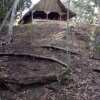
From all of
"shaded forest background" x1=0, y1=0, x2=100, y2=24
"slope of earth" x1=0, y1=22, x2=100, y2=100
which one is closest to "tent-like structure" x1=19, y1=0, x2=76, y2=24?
"shaded forest background" x1=0, y1=0, x2=100, y2=24

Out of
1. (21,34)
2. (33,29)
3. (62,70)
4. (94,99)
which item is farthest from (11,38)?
(94,99)

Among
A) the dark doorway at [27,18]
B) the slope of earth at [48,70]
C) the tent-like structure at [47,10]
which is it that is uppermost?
the tent-like structure at [47,10]

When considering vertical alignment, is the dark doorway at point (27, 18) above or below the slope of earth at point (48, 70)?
above

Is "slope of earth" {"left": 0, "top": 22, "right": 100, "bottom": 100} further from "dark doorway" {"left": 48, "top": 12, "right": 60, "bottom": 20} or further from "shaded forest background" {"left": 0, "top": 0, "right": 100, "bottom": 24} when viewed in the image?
"dark doorway" {"left": 48, "top": 12, "right": 60, "bottom": 20}

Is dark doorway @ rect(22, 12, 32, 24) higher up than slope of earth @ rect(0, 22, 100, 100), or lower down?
higher up

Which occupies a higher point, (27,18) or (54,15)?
(54,15)

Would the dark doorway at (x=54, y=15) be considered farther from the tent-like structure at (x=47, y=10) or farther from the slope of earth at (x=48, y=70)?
the slope of earth at (x=48, y=70)

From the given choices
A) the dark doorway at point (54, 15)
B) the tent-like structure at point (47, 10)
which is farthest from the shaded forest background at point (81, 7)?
the dark doorway at point (54, 15)

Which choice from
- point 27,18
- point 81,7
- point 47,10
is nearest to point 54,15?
point 47,10

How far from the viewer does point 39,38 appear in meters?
9.31

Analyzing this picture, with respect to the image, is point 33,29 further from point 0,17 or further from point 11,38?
point 0,17

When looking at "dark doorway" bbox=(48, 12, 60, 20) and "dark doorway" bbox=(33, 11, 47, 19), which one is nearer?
"dark doorway" bbox=(33, 11, 47, 19)

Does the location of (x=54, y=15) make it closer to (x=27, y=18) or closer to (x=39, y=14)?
(x=39, y=14)

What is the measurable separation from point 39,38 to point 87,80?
11.7 ft
